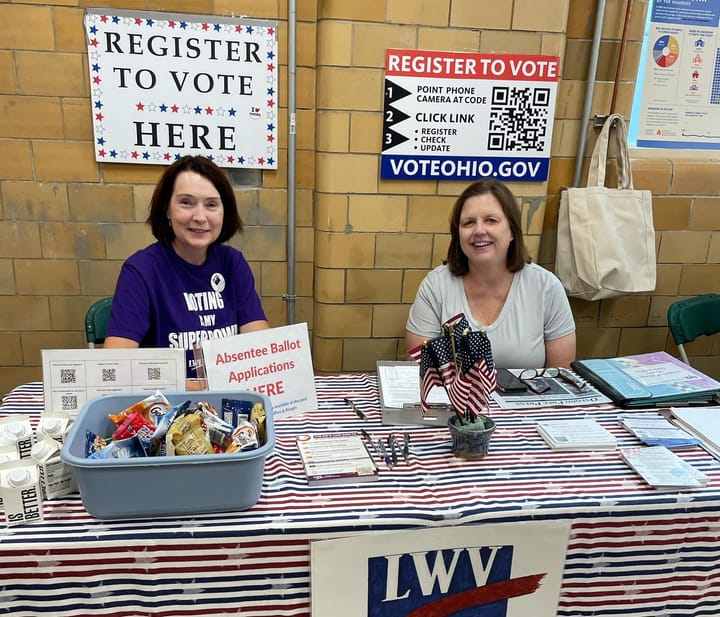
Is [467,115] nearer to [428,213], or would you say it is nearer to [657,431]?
[428,213]

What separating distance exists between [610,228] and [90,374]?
197 cm

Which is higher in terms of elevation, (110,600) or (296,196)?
(296,196)

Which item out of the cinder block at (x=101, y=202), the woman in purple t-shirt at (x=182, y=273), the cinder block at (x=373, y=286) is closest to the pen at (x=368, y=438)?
the woman in purple t-shirt at (x=182, y=273)

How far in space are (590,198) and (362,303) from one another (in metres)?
1.03

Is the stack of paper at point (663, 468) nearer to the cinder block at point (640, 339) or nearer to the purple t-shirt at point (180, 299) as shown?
the purple t-shirt at point (180, 299)

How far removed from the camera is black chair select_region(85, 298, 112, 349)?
1989 mm

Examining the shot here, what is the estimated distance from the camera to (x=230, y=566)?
3.04 ft

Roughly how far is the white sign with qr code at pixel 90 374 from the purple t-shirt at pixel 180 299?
36 cm

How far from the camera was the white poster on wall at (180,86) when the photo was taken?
203 cm

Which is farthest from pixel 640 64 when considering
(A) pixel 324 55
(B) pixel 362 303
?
(B) pixel 362 303

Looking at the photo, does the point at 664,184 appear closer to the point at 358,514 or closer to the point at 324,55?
the point at 324,55

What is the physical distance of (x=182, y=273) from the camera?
5.31ft

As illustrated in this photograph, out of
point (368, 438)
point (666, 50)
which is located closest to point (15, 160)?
point (368, 438)

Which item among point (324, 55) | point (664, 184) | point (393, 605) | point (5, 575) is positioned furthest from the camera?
point (664, 184)
